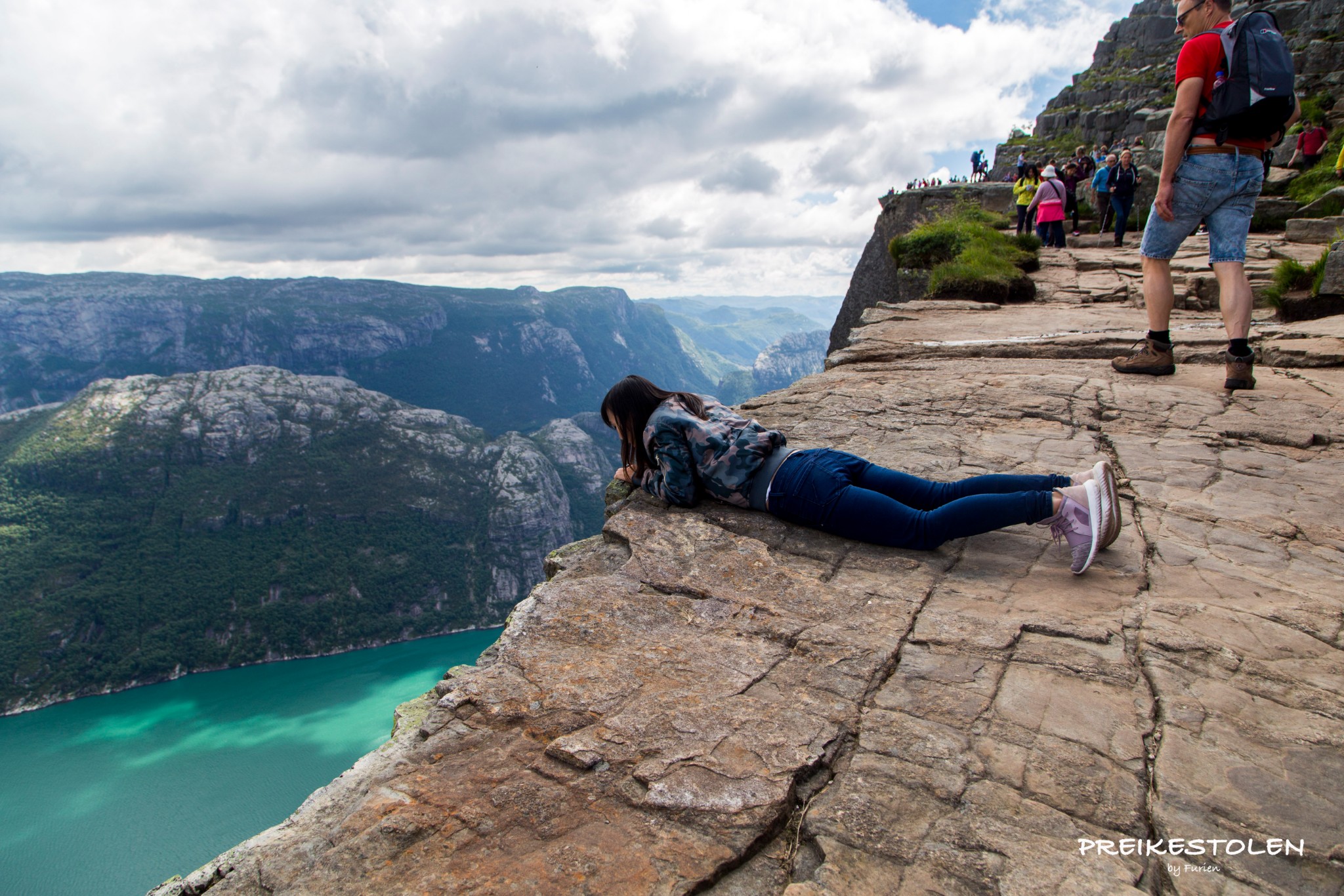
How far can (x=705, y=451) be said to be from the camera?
5.38 metres

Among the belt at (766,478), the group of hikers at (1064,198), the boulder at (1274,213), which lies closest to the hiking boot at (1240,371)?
the belt at (766,478)

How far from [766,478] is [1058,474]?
252 centimetres

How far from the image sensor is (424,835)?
2.58 metres

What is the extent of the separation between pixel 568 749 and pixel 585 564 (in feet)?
7.17

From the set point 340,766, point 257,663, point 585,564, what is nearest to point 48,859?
point 340,766

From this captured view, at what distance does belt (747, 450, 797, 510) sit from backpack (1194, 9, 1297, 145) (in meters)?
5.53

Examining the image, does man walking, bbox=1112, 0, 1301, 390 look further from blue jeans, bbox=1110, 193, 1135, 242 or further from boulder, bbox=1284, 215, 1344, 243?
blue jeans, bbox=1110, 193, 1135, 242

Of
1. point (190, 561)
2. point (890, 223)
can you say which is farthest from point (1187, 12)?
point (190, 561)

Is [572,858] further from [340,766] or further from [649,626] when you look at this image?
[340,766]

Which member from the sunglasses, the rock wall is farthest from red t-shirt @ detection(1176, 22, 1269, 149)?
the rock wall

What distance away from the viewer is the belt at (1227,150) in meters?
6.65

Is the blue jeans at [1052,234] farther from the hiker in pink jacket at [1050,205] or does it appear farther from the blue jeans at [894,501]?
the blue jeans at [894,501]

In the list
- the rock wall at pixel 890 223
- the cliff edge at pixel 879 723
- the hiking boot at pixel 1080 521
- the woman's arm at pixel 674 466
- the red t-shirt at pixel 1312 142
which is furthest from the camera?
the rock wall at pixel 890 223

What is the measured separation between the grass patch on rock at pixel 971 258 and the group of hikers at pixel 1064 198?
142cm
